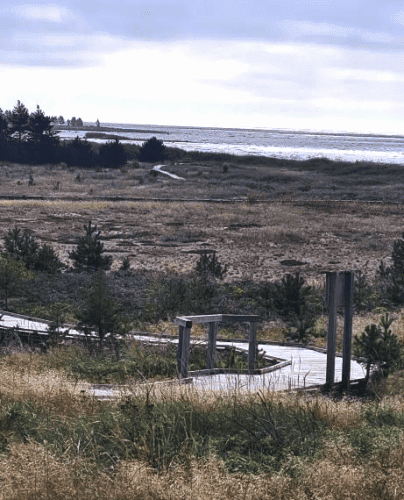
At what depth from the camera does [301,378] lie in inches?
348

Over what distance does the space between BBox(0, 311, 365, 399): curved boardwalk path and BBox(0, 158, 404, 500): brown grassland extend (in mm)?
552

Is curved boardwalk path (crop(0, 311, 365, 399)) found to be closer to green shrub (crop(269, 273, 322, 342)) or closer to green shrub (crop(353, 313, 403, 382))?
green shrub (crop(353, 313, 403, 382))

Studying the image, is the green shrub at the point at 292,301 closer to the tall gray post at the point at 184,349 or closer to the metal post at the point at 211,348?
A: the metal post at the point at 211,348

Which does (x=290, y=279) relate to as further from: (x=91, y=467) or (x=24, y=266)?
(x=91, y=467)

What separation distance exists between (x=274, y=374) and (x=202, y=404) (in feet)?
7.46

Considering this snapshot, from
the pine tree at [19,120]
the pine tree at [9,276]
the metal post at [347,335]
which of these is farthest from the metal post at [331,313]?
the pine tree at [19,120]

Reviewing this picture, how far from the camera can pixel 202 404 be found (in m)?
6.38

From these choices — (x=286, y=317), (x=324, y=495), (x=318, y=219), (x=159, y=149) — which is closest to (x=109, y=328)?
(x=286, y=317)

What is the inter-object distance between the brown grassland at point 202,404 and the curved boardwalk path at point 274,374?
0.55 m

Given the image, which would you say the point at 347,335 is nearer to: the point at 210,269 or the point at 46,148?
the point at 210,269

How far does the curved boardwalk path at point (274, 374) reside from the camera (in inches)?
303

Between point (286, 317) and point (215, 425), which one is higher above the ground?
point (215, 425)

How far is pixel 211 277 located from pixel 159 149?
205 ft

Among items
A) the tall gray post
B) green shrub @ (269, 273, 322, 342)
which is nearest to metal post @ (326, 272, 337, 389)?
the tall gray post
